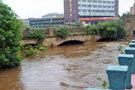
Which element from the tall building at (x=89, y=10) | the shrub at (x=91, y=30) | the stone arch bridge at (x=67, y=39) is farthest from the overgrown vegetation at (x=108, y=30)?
the tall building at (x=89, y=10)

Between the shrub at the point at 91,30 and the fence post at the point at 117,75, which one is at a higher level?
the shrub at the point at 91,30

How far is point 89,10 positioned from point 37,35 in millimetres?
63316

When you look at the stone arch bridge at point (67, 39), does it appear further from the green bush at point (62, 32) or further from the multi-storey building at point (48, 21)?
the multi-storey building at point (48, 21)

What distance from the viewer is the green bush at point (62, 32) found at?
2975cm

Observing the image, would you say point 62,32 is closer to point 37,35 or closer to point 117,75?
point 37,35

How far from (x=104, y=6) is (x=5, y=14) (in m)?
82.9

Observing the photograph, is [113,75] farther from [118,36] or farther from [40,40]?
[118,36]

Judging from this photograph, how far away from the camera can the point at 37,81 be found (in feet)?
38.4

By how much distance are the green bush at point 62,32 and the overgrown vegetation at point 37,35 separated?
2.53 meters

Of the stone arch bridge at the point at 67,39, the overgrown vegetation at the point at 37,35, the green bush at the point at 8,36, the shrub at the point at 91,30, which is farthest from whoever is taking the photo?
the shrub at the point at 91,30

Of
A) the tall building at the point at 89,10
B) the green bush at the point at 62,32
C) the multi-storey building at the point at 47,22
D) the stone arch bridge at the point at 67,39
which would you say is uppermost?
the tall building at the point at 89,10

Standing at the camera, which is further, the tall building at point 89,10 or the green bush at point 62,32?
the tall building at point 89,10

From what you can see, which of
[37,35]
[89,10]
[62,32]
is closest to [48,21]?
[89,10]

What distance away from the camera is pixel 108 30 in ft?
109
